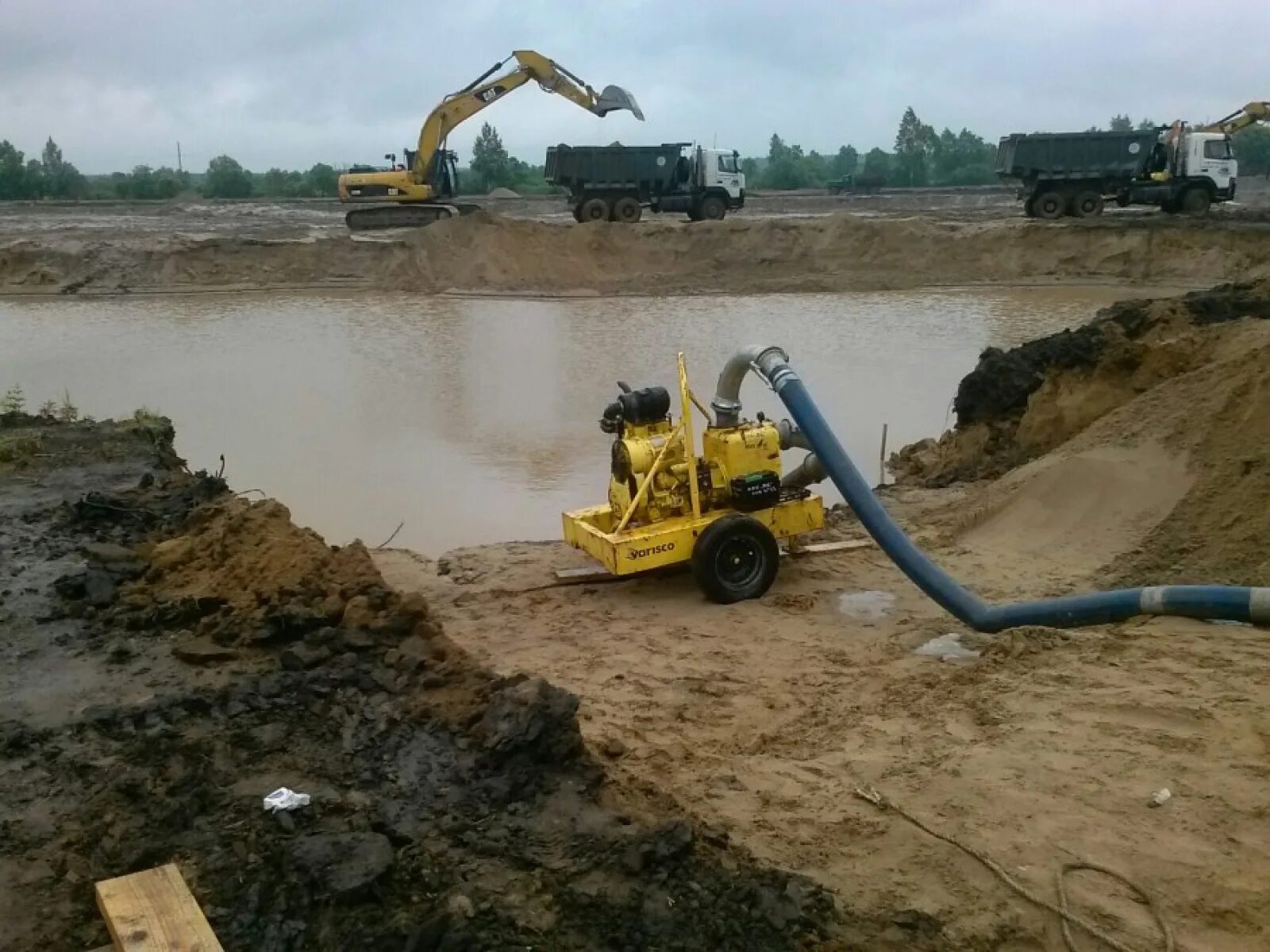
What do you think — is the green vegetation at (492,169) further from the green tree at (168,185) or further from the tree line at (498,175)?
the green tree at (168,185)

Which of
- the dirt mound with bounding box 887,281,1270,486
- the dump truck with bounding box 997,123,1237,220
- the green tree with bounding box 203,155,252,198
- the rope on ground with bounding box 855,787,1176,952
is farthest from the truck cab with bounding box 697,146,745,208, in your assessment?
the green tree with bounding box 203,155,252,198

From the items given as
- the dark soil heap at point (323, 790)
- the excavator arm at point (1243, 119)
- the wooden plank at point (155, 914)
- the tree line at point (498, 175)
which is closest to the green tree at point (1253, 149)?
the tree line at point (498, 175)

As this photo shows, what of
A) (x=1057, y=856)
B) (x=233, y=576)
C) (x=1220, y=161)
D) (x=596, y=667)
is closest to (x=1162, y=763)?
(x=1057, y=856)

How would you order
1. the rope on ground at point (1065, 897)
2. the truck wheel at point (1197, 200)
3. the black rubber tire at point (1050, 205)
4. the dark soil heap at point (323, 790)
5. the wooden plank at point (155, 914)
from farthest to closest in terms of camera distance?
the black rubber tire at point (1050, 205) < the truck wheel at point (1197, 200) < the rope on ground at point (1065, 897) < the dark soil heap at point (323, 790) < the wooden plank at point (155, 914)

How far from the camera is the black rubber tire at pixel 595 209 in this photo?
31.0 meters

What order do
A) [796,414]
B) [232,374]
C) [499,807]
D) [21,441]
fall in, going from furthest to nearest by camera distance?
[232,374]
[21,441]
[796,414]
[499,807]

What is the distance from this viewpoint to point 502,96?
99.2 feet

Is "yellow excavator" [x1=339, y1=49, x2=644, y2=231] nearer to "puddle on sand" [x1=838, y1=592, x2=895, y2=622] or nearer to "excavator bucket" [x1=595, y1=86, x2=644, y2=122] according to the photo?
"excavator bucket" [x1=595, y1=86, x2=644, y2=122]

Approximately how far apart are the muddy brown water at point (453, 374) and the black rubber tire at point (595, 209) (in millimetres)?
5348

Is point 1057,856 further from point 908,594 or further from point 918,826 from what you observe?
point 908,594

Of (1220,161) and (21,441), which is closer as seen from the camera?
(21,441)

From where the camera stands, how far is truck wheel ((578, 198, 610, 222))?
31.0 meters

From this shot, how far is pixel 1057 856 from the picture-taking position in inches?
163

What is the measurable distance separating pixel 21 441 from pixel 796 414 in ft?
21.9
